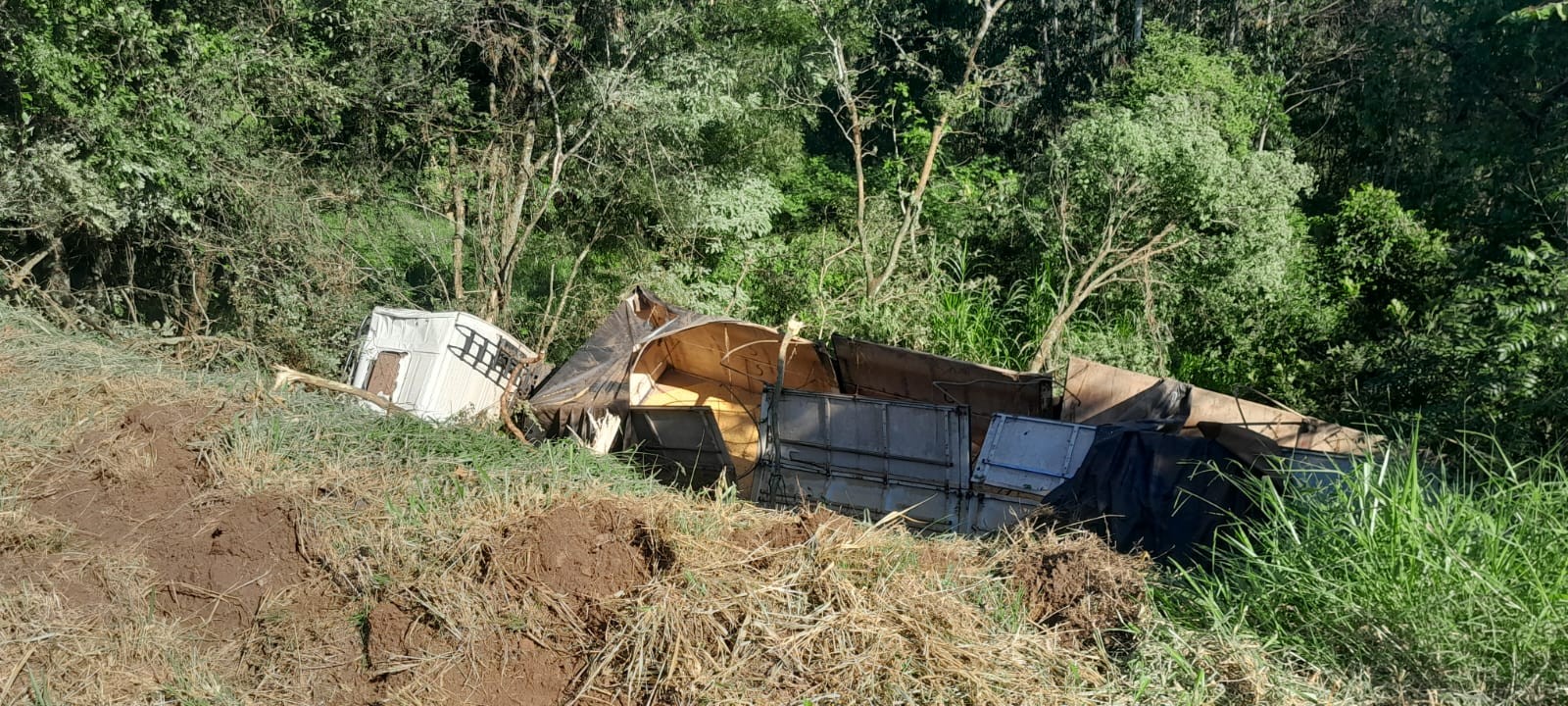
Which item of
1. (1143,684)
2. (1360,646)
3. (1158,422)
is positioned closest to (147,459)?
(1143,684)

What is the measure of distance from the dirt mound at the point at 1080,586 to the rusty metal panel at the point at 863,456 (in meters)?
3.97

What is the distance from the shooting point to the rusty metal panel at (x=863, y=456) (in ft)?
28.9

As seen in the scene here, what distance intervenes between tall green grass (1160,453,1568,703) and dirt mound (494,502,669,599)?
219 cm

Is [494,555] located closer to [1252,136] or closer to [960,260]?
[960,260]

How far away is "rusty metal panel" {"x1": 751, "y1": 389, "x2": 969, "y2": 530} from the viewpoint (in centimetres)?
880

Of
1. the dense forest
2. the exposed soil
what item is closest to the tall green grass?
the exposed soil

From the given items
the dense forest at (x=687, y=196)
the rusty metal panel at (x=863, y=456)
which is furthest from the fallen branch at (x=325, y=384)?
the dense forest at (x=687, y=196)

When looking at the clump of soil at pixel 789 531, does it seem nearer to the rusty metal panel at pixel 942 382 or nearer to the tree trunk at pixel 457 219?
the rusty metal panel at pixel 942 382

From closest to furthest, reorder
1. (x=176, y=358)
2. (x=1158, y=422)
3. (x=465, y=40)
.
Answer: (x=1158, y=422), (x=176, y=358), (x=465, y=40)

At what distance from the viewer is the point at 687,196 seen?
14.8 m

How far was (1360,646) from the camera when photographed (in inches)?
157

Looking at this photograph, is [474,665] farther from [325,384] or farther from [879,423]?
[879,423]

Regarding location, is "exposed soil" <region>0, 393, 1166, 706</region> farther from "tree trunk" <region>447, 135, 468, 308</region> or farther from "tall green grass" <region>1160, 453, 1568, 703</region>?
"tree trunk" <region>447, 135, 468, 308</region>

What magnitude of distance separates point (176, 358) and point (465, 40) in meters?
5.51
